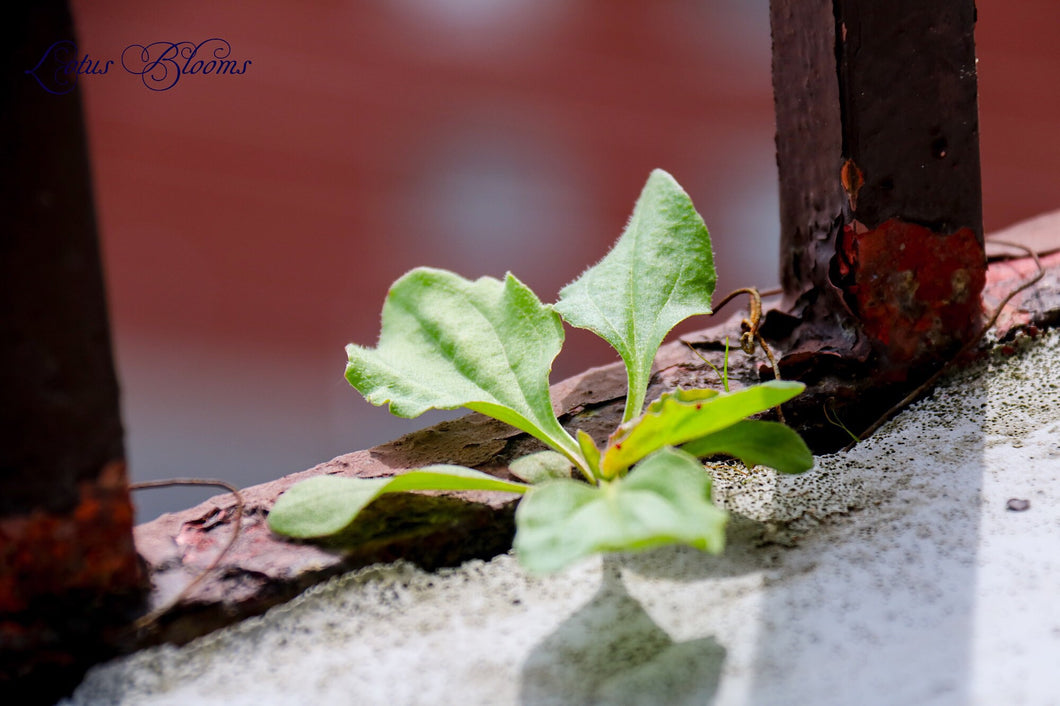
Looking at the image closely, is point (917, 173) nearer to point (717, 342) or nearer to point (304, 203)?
point (717, 342)

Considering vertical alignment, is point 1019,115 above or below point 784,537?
above

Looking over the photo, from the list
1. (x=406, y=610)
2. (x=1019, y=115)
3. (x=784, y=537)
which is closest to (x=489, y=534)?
(x=406, y=610)

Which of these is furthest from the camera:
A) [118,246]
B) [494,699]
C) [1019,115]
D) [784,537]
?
[1019,115]

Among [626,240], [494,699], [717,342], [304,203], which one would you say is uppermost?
[304,203]

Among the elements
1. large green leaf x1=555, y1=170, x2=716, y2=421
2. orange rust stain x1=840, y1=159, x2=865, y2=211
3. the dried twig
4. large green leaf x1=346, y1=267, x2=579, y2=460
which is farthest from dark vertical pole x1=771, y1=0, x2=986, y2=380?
the dried twig

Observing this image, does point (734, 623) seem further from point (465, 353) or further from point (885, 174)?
point (885, 174)

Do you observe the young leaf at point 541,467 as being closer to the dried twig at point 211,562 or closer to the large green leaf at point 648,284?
the large green leaf at point 648,284

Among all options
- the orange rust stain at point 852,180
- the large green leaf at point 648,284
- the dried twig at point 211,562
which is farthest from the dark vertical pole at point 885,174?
the dried twig at point 211,562

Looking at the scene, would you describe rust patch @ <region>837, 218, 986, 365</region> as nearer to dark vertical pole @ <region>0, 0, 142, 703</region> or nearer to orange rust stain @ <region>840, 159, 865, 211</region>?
orange rust stain @ <region>840, 159, 865, 211</region>
